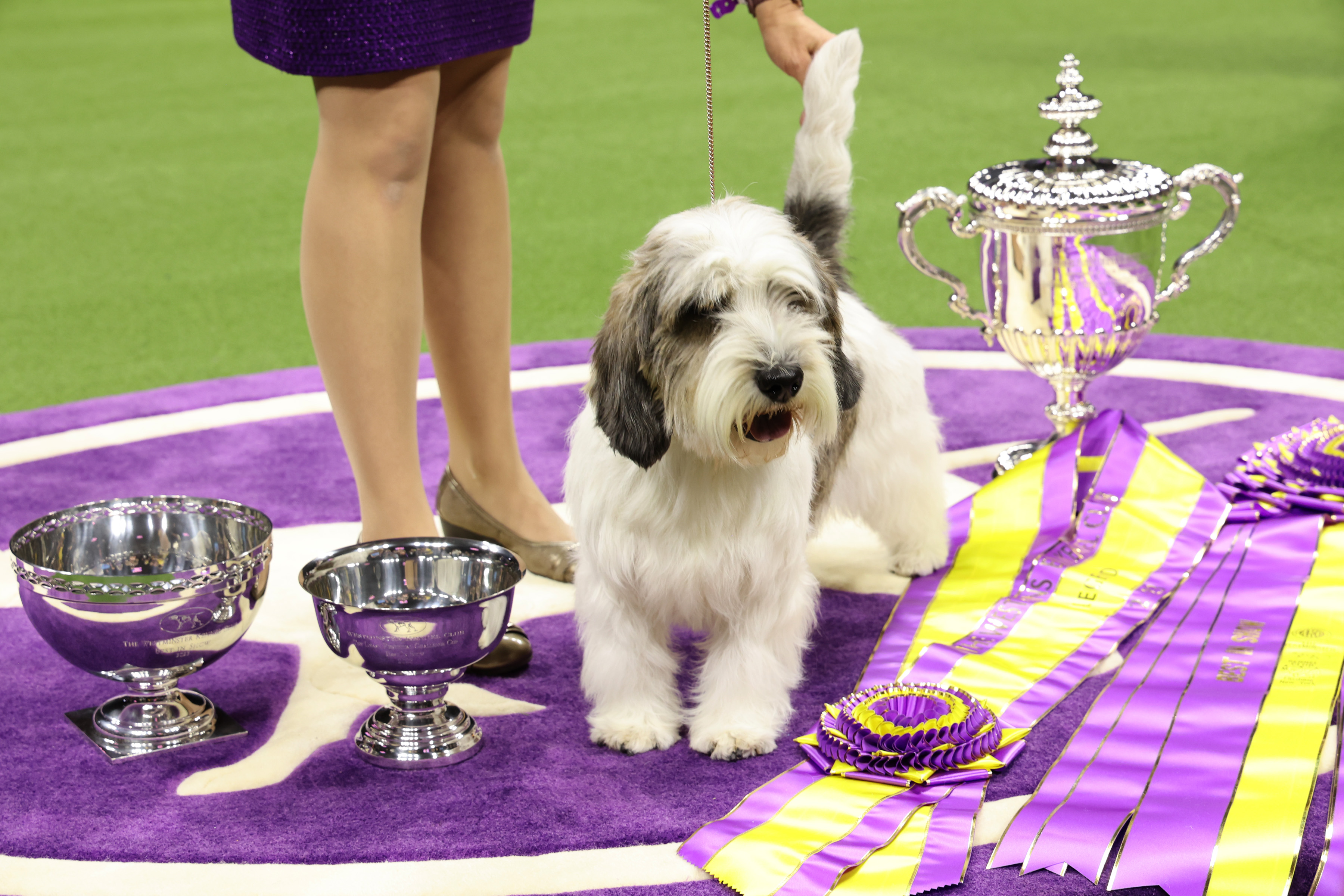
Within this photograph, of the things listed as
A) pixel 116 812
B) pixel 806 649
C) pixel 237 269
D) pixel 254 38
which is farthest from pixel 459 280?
pixel 237 269

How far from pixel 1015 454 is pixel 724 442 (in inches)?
53.8

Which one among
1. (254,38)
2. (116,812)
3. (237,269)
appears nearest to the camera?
(116,812)

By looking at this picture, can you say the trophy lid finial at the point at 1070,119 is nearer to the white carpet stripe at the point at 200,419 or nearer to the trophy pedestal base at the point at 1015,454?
the trophy pedestal base at the point at 1015,454

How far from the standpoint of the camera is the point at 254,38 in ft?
7.29

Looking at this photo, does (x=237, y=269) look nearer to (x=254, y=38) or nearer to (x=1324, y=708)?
(x=254, y=38)

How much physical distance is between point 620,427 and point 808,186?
0.66m

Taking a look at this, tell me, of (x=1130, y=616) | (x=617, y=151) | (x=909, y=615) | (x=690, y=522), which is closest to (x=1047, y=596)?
(x=1130, y=616)

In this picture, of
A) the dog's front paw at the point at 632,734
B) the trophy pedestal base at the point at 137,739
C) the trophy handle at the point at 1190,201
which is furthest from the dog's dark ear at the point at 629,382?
the trophy handle at the point at 1190,201

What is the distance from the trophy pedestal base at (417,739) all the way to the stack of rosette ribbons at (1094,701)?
1.42 ft

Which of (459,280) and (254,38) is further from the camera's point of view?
(459,280)

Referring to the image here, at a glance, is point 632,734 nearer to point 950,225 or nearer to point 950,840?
point 950,840

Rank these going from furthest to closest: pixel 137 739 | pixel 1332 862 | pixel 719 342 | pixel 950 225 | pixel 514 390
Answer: pixel 514 390 → pixel 950 225 → pixel 137 739 → pixel 719 342 → pixel 1332 862

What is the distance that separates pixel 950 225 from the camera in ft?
9.89

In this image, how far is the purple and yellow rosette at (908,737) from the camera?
190 centimetres
